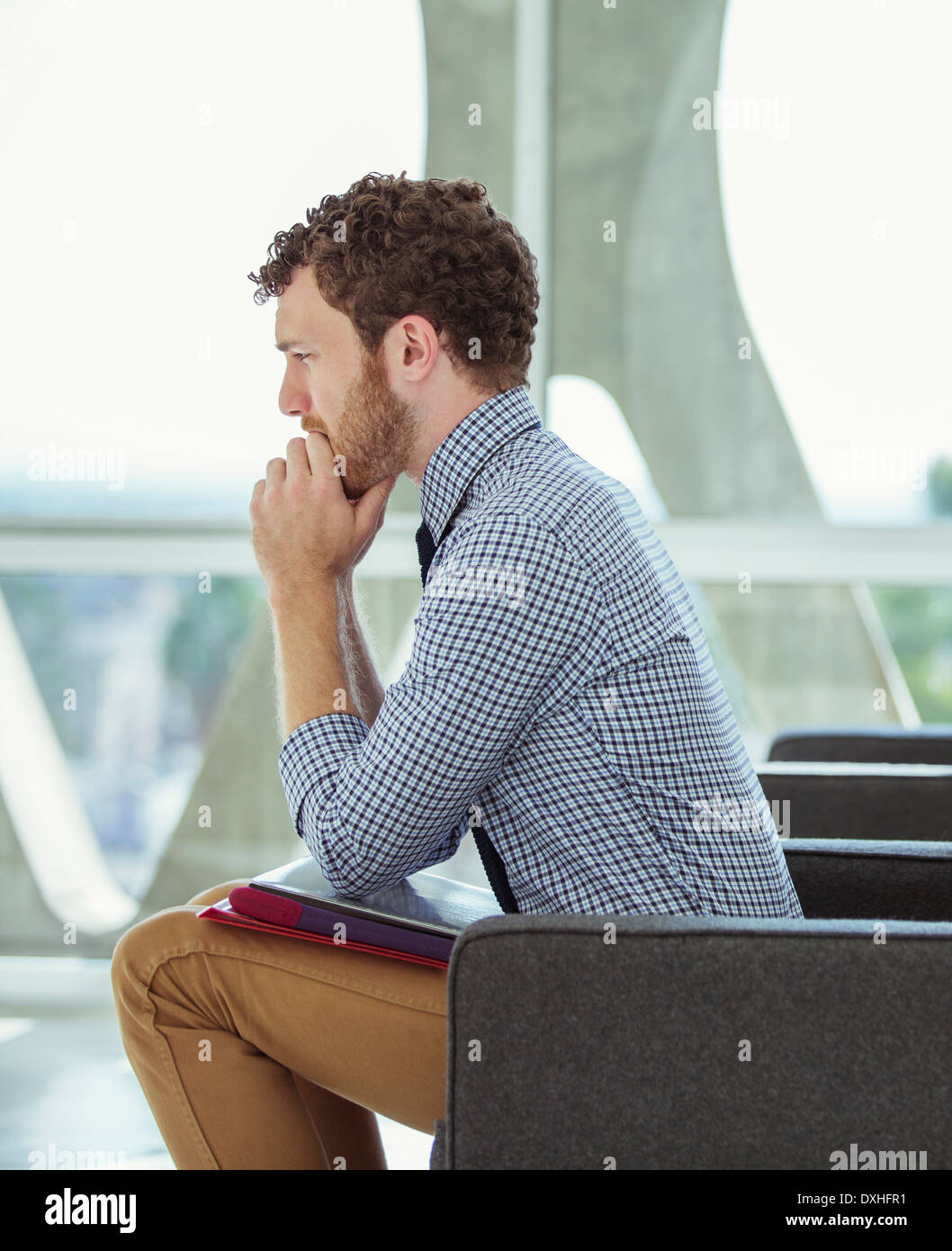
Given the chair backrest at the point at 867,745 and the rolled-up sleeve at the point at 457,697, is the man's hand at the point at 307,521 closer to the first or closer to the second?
the rolled-up sleeve at the point at 457,697

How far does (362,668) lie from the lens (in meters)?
1.62

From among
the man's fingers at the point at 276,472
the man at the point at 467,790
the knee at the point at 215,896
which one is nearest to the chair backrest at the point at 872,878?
the man at the point at 467,790

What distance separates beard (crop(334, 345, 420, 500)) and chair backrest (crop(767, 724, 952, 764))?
1.11 metres

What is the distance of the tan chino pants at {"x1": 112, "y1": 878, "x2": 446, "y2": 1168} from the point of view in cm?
123

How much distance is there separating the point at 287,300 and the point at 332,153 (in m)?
1.60

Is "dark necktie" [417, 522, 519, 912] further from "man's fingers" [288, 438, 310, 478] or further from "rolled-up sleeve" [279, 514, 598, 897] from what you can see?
"man's fingers" [288, 438, 310, 478]

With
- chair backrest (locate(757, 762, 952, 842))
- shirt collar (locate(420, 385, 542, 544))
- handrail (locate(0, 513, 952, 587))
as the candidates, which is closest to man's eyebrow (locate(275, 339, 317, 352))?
shirt collar (locate(420, 385, 542, 544))

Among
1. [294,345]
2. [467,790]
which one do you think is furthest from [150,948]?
[294,345]

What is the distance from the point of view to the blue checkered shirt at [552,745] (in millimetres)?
1162

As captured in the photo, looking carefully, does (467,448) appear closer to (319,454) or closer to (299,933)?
(319,454)

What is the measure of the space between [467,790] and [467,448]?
451 millimetres

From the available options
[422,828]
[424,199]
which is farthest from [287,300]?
[422,828]
